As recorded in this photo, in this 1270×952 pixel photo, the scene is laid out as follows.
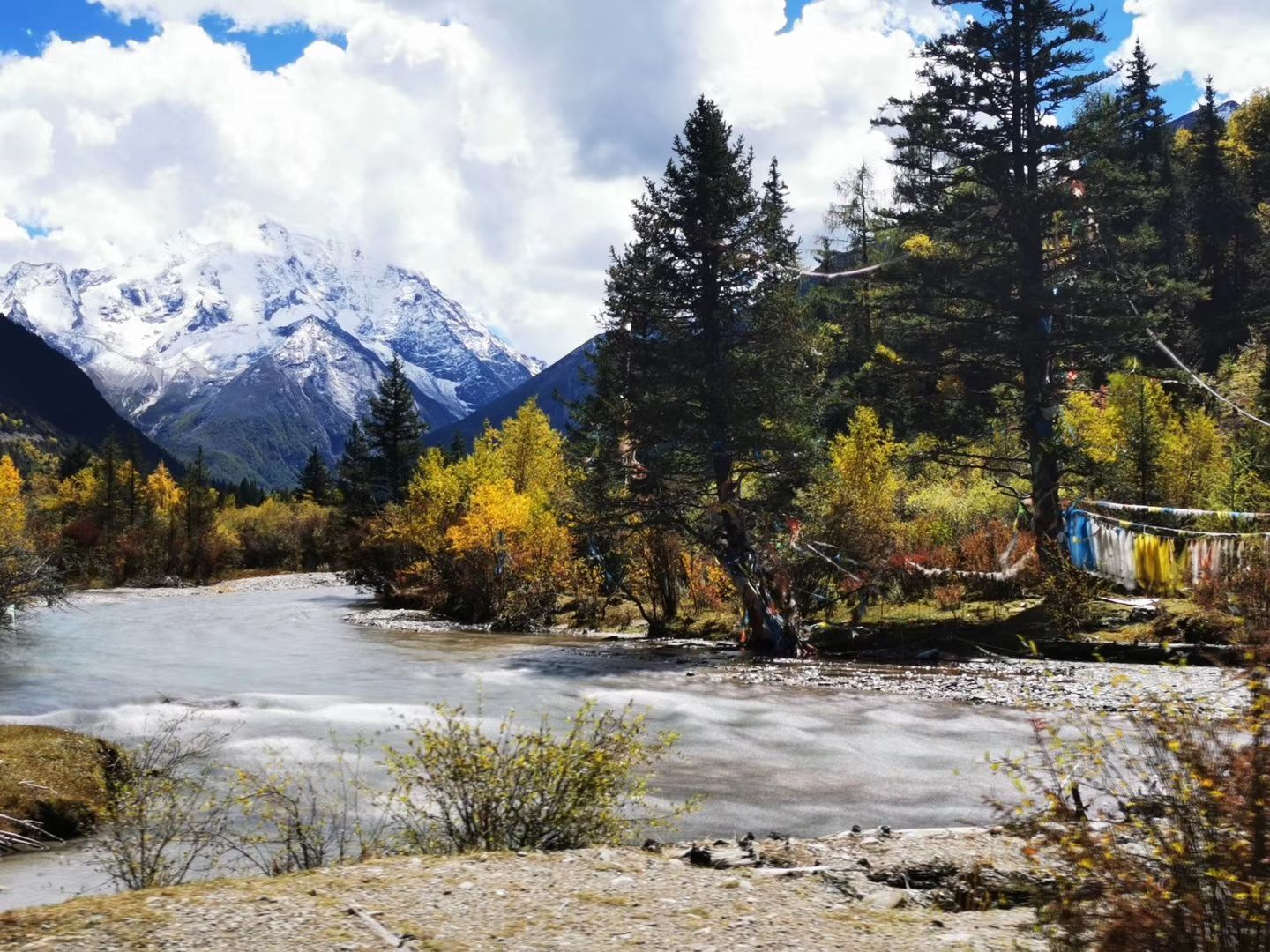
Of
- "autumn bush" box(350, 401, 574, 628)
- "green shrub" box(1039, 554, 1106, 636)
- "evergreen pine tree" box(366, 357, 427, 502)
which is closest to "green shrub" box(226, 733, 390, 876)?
"green shrub" box(1039, 554, 1106, 636)

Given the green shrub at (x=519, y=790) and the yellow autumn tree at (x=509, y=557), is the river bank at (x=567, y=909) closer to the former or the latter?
the green shrub at (x=519, y=790)

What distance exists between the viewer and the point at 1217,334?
58.4m

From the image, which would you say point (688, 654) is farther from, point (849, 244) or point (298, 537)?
point (298, 537)

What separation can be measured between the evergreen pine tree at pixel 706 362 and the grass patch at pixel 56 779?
17.3 metres

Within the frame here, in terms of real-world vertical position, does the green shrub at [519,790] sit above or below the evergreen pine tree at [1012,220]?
below

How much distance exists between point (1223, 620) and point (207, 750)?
1889 centimetres

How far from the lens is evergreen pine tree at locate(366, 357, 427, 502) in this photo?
214 ft

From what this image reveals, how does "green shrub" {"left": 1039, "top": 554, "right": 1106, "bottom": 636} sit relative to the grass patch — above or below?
above

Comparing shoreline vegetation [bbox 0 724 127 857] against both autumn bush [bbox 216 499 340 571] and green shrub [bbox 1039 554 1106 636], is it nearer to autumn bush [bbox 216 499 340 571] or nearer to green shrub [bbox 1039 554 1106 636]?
green shrub [bbox 1039 554 1106 636]

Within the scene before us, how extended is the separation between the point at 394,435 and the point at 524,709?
50836mm

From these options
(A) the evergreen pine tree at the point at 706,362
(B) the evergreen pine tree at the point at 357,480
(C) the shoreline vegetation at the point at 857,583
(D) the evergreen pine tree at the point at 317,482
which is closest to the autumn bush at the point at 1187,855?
(C) the shoreline vegetation at the point at 857,583

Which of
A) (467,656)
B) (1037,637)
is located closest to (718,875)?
(1037,637)

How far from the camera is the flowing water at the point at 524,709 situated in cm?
1115

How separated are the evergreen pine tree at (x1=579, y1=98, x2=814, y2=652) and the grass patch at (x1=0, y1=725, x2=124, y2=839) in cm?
1729
